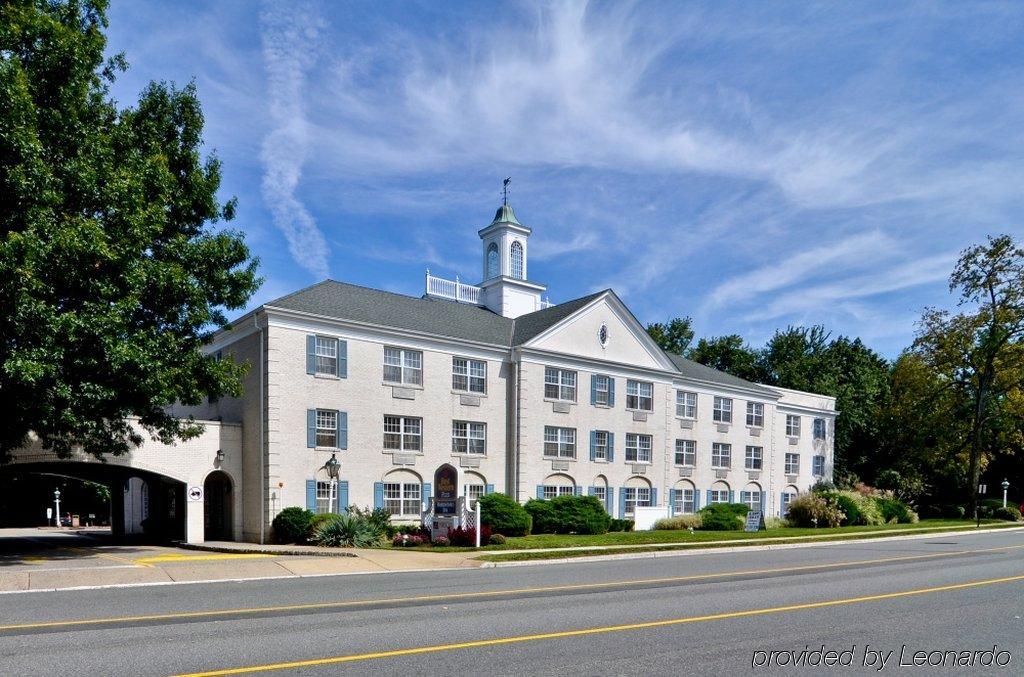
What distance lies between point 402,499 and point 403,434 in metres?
2.51

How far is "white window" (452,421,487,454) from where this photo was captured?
32.9 m

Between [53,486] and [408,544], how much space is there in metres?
40.1

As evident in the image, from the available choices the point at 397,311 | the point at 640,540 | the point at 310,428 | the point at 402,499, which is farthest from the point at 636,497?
the point at 310,428

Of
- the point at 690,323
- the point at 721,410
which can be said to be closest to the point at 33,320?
the point at 721,410

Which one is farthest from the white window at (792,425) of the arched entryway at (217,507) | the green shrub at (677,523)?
the arched entryway at (217,507)

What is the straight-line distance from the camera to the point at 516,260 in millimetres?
43125

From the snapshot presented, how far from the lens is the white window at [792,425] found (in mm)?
48469

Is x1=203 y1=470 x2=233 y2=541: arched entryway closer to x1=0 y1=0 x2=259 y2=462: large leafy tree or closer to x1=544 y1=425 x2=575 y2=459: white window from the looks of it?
x1=0 y1=0 x2=259 y2=462: large leafy tree

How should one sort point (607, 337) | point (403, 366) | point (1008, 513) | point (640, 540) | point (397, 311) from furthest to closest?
point (1008, 513) < point (607, 337) < point (397, 311) < point (403, 366) < point (640, 540)

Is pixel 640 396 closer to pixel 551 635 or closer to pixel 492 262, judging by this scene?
pixel 492 262

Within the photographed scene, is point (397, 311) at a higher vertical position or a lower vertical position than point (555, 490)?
higher

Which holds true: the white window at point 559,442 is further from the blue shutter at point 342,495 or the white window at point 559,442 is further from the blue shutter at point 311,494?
the blue shutter at point 311,494

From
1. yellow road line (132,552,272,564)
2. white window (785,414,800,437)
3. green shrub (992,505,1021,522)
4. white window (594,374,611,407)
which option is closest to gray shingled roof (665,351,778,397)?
white window (785,414,800,437)

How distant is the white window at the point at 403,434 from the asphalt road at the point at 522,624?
1380 cm
